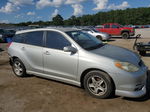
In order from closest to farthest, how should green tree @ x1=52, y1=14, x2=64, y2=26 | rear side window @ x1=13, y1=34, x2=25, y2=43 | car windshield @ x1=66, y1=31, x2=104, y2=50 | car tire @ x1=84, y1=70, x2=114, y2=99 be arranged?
1. car tire @ x1=84, y1=70, x2=114, y2=99
2. car windshield @ x1=66, y1=31, x2=104, y2=50
3. rear side window @ x1=13, y1=34, x2=25, y2=43
4. green tree @ x1=52, y1=14, x2=64, y2=26

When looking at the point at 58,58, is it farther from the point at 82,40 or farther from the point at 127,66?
the point at 127,66

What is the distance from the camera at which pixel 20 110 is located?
332 centimetres

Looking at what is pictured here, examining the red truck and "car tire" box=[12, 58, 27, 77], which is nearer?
"car tire" box=[12, 58, 27, 77]

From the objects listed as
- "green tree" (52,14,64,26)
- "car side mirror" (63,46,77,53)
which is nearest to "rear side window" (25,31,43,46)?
"car side mirror" (63,46,77,53)

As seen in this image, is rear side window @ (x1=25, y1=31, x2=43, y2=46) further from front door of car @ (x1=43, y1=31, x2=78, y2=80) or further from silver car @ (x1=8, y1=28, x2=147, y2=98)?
front door of car @ (x1=43, y1=31, x2=78, y2=80)

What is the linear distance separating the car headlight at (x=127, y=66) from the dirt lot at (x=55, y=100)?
0.78m

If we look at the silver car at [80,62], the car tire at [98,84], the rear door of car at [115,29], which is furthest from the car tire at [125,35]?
the car tire at [98,84]

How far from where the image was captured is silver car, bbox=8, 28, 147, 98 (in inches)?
134

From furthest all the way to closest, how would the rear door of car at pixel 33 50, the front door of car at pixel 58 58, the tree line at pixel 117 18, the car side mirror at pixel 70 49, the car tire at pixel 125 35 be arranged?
the tree line at pixel 117 18 → the car tire at pixel 125 35 → the rear door of car at pixel 33 50 → the front door of car at pixel 58 58 → the car side mirror at pixel 70 49

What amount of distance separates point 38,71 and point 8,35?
14.6 metres

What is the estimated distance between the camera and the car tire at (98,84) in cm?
352

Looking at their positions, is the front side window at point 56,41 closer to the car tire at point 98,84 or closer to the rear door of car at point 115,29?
the car tire at point 98,84

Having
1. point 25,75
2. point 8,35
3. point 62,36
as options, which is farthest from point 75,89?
point 8,35

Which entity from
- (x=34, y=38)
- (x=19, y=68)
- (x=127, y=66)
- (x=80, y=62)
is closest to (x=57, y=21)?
(x=19, y=68)
